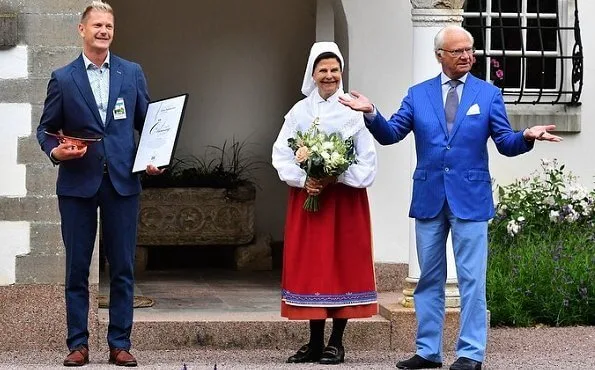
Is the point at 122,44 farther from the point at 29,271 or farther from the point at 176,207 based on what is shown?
the point at 29,271

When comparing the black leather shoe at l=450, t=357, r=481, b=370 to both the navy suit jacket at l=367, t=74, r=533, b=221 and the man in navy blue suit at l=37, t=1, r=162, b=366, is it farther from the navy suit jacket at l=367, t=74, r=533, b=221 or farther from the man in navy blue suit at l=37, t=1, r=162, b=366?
the man in navy blue suit at l=37, t=1, r=162, b=366

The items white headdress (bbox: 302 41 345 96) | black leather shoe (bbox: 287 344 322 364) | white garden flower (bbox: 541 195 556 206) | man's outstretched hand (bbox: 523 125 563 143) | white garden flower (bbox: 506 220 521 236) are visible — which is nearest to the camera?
man's outstretched hand (bbox: 523 125 563 143)

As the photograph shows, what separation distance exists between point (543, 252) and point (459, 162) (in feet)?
9.86

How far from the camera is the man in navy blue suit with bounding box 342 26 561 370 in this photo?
7.89 meters

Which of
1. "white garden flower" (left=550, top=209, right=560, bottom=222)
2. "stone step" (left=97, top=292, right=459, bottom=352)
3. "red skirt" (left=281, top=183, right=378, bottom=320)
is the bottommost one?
"stone step" (left=97, top=292, right=459, bottom=352)

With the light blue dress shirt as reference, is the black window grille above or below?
above

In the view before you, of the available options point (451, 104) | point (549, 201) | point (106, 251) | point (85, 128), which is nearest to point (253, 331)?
point (106, 251)

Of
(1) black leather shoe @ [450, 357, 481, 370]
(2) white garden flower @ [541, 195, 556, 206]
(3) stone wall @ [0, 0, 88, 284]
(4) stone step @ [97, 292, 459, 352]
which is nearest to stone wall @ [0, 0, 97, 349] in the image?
(3) stone wall @ [0, 0, 88, 284]

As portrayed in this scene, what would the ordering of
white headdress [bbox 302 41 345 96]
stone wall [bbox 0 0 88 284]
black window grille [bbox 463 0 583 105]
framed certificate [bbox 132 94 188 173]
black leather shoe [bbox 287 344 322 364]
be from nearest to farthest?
1. framed certificate [bbox 132 94 188 173]
2. white headdress [bbox 302 41 345 96]
3. black leather shoe [bbox 287 344 322 364]
4. stone wall [bbox 0 0 88 284]
5. black window grille [bbox 463 0 583 105]

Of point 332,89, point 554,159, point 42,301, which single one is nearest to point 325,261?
point 332,89

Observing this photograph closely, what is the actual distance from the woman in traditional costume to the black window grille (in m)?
3.44

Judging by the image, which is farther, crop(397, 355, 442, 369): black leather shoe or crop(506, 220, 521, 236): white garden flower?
crop(506, 220, 521, 236): white garden flower

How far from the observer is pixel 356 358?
28.7 feet

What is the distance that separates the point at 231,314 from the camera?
30.7ft
